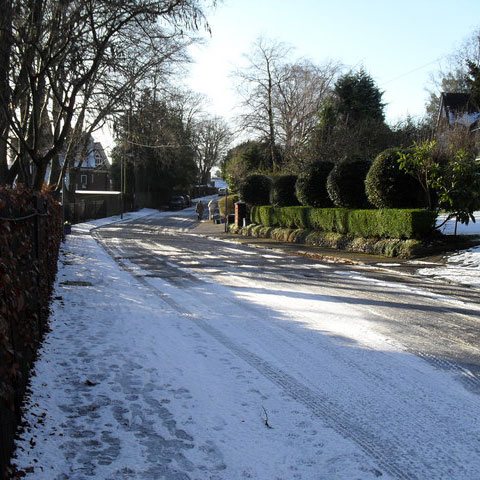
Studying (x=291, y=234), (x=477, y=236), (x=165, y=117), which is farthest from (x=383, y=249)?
(x=165, y=117)

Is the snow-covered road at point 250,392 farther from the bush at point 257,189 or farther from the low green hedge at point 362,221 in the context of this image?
the bush at point 257,189

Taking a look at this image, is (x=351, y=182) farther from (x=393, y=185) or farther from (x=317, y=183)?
(x=317, y=183)

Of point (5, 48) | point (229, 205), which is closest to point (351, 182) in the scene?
point (5, 48)

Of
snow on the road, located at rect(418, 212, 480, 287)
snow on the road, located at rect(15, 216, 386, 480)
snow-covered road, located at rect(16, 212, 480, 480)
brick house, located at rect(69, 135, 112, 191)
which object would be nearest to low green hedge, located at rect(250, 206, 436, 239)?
snow on the road, located at rect(418, 212, 480, 287)

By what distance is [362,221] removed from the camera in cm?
1984

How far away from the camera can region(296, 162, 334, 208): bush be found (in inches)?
965

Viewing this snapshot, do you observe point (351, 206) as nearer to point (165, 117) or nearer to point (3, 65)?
point (165, 117)

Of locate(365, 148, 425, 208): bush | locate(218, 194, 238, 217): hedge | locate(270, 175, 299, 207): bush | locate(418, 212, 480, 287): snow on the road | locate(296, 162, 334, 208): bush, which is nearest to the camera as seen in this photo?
locate(418, 212, 480, 287): snow on the road

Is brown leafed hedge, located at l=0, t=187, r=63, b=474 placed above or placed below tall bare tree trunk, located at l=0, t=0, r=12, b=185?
below

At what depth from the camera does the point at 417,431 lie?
4.46 m

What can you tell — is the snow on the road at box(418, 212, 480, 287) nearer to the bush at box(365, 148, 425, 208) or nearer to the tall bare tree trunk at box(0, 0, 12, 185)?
the bush at box(365, 148, 425, 208)

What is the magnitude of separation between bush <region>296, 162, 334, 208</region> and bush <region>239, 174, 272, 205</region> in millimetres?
9541

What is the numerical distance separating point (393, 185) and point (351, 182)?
3016 mm

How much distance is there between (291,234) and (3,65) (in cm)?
1614
